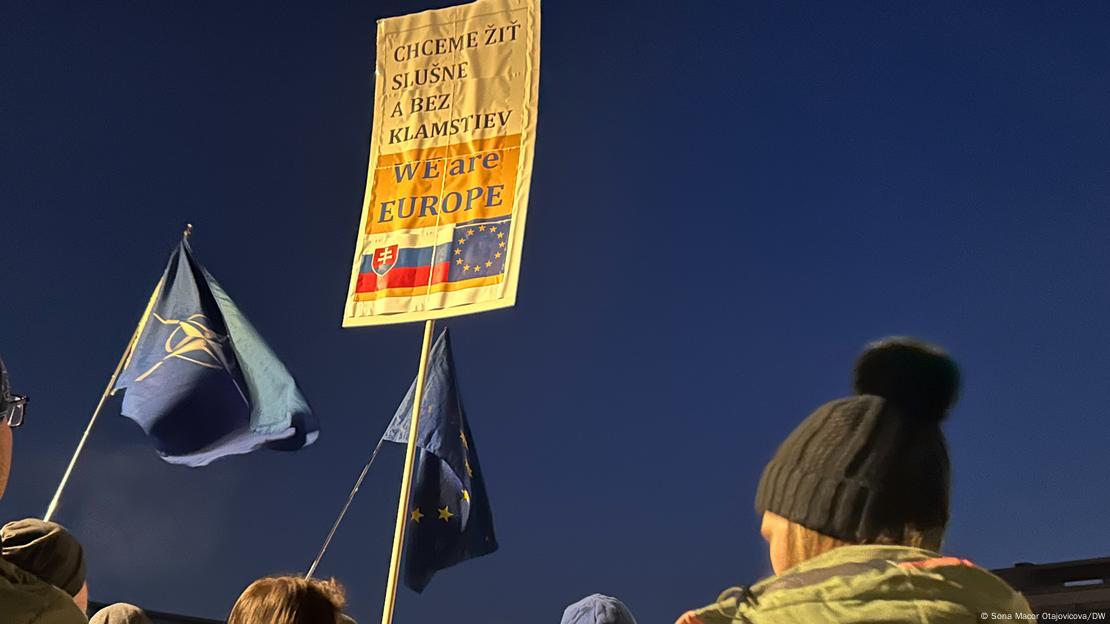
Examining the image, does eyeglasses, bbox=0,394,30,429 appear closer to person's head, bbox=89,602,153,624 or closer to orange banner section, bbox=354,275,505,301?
person's head, bbox=89,602,153,624

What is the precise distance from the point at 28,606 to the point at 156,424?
585 cm

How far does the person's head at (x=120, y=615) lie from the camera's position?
333 cm

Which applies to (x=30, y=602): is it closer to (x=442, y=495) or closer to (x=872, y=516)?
(x=872, y=516)

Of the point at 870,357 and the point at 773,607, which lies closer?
the point at 773,607

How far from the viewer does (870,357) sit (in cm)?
164

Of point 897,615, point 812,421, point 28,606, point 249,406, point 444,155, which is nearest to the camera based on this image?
point 897,615

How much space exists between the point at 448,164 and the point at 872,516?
20.2 feet

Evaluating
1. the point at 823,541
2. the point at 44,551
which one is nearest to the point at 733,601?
the point at 823,541

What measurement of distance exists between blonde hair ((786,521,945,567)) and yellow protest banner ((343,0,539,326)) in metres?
5.25

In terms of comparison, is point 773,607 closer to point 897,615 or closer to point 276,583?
point 897,615

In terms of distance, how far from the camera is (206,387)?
7.71 meters

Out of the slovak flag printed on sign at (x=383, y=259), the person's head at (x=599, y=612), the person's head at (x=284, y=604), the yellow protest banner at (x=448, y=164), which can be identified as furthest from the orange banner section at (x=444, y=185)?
the person's head at (x=284, y=604)

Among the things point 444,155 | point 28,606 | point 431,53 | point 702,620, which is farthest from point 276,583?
point 431,53

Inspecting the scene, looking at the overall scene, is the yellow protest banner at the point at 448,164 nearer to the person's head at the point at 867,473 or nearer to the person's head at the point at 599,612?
the person's head at the point at 599,612
